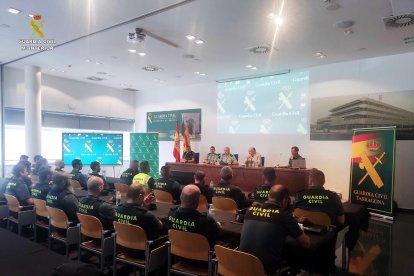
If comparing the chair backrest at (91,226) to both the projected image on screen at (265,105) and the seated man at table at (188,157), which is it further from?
the projected image on screen at (265,105)

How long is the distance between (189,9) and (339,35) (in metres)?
2.91

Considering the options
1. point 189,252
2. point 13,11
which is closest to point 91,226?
→ point 189,252

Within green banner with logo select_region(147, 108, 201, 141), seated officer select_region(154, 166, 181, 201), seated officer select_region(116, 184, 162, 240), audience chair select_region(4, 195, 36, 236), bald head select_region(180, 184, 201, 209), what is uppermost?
green banner with logo select_region(147, 108, 201, 141)

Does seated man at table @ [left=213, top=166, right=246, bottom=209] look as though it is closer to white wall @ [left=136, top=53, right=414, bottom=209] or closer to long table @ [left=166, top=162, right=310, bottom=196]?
long table @ [left=166, top=162, right=310, bottom=196]

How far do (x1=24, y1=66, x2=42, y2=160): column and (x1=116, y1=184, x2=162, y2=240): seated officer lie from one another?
21.1 feet

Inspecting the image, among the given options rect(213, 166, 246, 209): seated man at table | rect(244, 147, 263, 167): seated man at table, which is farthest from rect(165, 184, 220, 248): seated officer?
rect(244, 147, 263, 167): seated man at table

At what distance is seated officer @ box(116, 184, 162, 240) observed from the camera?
2.66 meters

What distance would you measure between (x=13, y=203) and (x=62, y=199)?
1.28 metres

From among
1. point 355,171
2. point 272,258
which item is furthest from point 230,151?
point 272,258

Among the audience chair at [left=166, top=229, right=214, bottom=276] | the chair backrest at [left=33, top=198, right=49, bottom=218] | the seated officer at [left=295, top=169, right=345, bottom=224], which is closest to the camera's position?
the audience chair at [left=166, top=229, right=214, bottom=276]

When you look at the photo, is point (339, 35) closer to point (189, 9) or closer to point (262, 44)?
point (262, 44)

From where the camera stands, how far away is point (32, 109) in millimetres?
7703

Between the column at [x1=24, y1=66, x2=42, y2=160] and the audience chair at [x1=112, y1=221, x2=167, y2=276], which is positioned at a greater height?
the column at [x1=24, y1=66, x2=42, y2=160]

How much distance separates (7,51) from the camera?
653 cm
